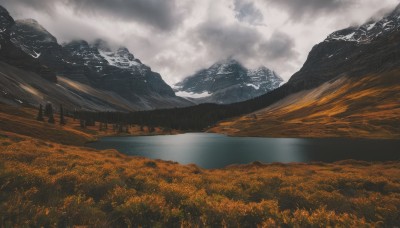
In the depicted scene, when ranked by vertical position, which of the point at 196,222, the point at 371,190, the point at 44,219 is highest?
the point at 44,219

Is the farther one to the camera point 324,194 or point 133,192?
point 324,194

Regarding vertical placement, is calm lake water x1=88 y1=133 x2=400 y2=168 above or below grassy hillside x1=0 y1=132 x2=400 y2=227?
below

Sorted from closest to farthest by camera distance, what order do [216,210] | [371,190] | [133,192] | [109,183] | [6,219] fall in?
[6,219] < [216,210] < [133,192] < [109,183] < [371,190]

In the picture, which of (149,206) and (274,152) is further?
(274,152)

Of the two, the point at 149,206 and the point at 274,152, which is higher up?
the point at 149,206

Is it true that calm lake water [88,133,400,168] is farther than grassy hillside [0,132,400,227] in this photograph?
Yes

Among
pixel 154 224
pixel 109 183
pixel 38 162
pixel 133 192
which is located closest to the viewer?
pixel 154 224

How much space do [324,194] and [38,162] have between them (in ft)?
67.6

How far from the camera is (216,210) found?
37.8 ft

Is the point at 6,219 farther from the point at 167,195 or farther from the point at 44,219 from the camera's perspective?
the point at 167,195

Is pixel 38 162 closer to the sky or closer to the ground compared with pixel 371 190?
closer to the sky

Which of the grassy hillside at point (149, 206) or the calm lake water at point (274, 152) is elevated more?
the grassy hillside at point (149, 206)

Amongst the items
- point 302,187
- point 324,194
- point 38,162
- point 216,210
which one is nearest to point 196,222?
point 216,210

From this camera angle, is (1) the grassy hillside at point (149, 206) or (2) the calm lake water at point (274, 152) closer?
(1) the grassy hillside at point (149, 206)
